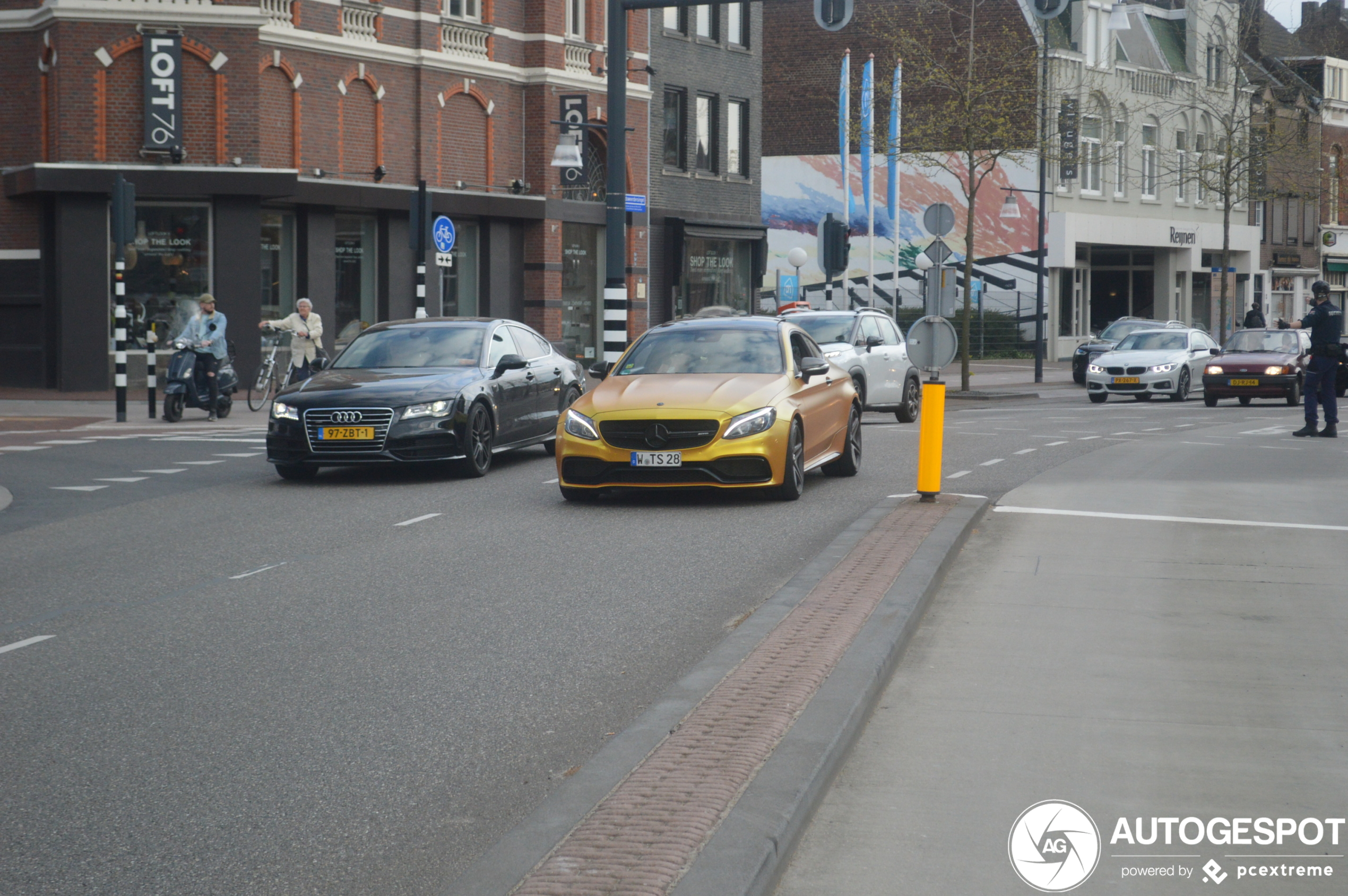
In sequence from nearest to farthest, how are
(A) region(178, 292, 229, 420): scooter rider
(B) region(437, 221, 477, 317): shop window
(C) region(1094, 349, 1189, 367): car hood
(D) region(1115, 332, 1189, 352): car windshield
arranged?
(A) region(178, 292, 229, 420): scooter rider, (C) region(1094, 349, 1189, 367): car hood, (D) region(1115, 332, 1189, 352): car windshield, (B) region(437, 221, 477, 317): shop window

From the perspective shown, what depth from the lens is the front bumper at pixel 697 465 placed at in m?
12.6

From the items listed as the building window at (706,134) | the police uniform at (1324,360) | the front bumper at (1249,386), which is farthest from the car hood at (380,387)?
the building window at (706,134)

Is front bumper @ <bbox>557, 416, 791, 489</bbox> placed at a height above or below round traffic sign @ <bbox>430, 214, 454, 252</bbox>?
below

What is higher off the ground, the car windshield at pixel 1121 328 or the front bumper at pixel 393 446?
the car windshield at pixel 1121 328

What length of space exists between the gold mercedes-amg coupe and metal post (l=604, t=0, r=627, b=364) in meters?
8.01

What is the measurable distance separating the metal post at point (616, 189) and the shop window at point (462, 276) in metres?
13.0

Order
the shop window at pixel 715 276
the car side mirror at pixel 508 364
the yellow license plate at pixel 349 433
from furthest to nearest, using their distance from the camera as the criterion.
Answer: the shop window at pixel 715 276
the car side mirror at pixel 508 364
the yellow license plate at pixel 349 433

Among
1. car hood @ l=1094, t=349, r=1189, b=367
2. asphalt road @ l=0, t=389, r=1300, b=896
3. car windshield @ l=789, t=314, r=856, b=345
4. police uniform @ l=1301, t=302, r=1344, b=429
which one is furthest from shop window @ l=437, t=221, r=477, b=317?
asphalt road @ l=0, t=389, r=1300, b=896

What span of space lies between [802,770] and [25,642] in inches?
175

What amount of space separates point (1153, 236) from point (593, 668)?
55503 mm

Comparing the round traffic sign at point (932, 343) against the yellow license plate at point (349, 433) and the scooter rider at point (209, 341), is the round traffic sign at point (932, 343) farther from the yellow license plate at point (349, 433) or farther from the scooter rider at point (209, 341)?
the scooter rider at point (209, 341)

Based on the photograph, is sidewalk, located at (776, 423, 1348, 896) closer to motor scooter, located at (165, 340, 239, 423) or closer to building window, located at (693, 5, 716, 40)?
motor scooter, located at (165, 340, 239, 423)

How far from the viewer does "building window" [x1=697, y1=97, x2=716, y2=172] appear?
43344mm

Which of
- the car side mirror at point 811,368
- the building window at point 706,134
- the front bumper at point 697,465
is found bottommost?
the front bumper at point 697,465
